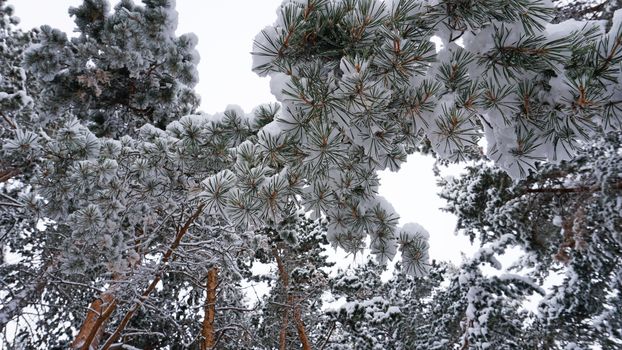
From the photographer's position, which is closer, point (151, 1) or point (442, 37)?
point (442, 37)

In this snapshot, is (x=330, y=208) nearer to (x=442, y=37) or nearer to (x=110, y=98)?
(x=442, y=37)

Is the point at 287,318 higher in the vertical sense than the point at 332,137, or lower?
higher

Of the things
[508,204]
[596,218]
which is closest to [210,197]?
[508,204]

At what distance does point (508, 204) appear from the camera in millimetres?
7344

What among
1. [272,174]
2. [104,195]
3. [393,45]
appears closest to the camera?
[393,45]

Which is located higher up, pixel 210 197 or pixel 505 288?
pixel 505 288

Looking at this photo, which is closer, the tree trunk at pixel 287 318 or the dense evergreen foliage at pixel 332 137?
the dense evergreen foliage at pixel 332 137

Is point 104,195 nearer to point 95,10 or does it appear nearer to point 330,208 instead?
point 330,208

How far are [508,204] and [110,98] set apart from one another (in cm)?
715

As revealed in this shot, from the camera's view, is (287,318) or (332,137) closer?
(332,137)

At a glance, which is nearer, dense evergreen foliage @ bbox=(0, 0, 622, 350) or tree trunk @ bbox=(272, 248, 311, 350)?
dense evergreen foliage @ bbox=(0, 0, 622, 350)

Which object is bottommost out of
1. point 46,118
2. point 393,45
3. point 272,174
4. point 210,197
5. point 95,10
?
point 210,197

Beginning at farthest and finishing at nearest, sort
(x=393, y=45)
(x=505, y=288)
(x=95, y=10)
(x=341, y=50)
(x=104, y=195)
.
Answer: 1. (x=505, y=288)
2. (x=95, y=10)
3. (x=104, y=195)
4. (x=341, y=50)
5. (x=393, y=45)

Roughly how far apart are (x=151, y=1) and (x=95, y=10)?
79 cm
